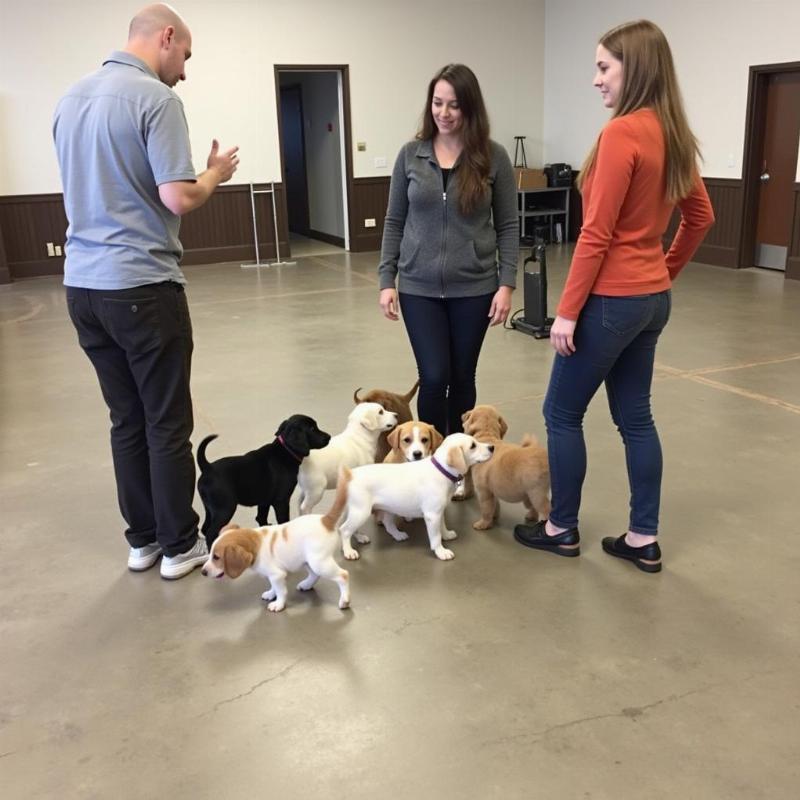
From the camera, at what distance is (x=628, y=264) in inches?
81.0

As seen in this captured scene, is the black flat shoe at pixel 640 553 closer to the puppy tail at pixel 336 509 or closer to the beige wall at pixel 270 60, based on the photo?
the puppy tail at pixel 336 509

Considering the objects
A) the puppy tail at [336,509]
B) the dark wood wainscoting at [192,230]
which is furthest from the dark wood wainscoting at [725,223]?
the puppy tail at [336,509]

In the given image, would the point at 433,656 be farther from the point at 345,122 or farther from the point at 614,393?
the point at 345,122

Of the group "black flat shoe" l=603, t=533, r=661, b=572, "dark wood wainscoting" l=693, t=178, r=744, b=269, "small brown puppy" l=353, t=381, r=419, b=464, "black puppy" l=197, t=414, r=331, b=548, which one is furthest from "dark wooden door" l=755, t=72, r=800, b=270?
"black puppy" l=197, t=414, r=331, b=548

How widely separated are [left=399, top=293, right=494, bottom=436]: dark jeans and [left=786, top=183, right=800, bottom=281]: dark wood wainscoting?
5804 mm

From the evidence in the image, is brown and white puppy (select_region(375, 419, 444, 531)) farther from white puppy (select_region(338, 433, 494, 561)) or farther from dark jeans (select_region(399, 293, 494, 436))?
dark jeans (select_region(399, 293, 494, 436))

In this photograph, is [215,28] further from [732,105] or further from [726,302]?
[726,302]

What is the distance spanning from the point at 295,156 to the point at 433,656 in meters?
11.1

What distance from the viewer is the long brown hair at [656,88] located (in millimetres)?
1921

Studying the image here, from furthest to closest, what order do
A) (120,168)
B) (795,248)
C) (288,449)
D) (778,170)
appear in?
(778,170) < (795,248) < (288,449) < (120,168)

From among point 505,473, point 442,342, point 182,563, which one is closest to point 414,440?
point 505,473

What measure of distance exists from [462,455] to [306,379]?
230 centimetres

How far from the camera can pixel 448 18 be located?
32.0 feet

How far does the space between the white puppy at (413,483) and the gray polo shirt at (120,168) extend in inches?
33.3
